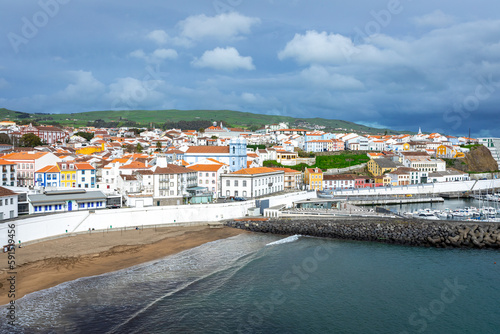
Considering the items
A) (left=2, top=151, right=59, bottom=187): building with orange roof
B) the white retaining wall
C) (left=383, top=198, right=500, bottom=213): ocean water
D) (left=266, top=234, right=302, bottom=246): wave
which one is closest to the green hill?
(left=383, top=198, right=500, bottom=213): ocean water

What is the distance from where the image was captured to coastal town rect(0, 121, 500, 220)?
27453 millimetres

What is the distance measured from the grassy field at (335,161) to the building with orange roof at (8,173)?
28908mm

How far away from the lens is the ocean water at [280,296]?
41.9ft

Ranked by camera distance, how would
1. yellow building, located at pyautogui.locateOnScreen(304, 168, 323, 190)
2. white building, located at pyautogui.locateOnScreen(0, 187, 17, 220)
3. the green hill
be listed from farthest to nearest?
the green hill, yellow building, located at pyautogui.locateOnScreen(304, 168, 323, 190), white building, located at pyautogui.locateOnScreen(0, 187, 17, 220)

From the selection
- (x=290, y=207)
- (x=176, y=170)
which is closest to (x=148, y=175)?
(x=176, y=170)

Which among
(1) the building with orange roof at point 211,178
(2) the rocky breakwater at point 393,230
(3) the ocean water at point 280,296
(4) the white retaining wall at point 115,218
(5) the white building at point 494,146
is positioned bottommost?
(3) the ocean water at point 280,296

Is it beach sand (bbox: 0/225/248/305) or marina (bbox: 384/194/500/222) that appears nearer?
beach sand (bbox: 0/225/248/305)

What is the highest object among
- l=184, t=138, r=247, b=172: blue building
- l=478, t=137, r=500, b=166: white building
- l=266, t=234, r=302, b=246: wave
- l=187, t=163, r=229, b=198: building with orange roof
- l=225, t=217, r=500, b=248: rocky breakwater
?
l=478, t=137, r=500, b=166: white building

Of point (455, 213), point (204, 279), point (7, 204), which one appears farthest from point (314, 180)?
point (7, 204)

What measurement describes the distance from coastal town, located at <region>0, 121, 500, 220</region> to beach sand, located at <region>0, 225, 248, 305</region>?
388cm

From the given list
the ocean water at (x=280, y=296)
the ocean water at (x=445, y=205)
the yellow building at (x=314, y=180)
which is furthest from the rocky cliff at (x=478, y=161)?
the ocean water at (x=280, y=296)

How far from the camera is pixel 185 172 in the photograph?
32.8m

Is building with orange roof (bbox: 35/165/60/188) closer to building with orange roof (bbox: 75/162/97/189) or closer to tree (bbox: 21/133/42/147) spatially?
building with orange roof (bbox: 75/162/97/189)

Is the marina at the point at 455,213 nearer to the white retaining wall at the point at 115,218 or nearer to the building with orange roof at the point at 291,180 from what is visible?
the building with orange roof at the point at 291,180
